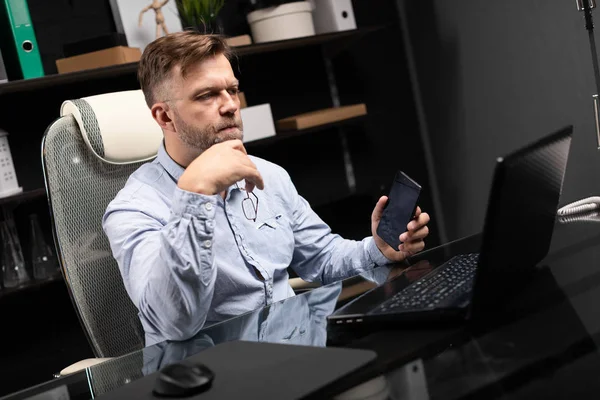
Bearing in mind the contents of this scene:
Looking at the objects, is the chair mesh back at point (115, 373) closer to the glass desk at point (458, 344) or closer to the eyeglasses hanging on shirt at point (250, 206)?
the glass desk at point (458, 344)

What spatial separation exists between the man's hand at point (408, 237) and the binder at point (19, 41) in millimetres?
1537

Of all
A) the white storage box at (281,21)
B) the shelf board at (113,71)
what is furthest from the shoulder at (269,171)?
the white storage box at (281,21)

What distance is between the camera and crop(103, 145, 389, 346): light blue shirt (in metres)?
1.33

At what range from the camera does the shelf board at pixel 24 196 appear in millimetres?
2596

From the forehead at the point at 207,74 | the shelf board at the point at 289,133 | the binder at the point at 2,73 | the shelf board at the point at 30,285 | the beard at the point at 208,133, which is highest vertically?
the binder at the point at 2,73

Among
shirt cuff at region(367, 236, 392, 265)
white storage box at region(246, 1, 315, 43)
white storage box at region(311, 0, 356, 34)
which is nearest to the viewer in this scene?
shirt cuff at region(367, 236, 392, 265)

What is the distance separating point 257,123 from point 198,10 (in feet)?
1.59

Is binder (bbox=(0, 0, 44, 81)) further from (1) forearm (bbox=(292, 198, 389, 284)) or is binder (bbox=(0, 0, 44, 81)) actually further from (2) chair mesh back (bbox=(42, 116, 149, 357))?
(1) forearm (bbox=(292, 198, 389, 284))

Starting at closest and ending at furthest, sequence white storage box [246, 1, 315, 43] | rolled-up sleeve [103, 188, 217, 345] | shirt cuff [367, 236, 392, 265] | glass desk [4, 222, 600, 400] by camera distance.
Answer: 1. glass desk [4, 222, 600, 400]
2. rolled-up sleeve [103, 188, 217, 345]
3. shirt cuff [367, 236, 392, 265]
4. white storage box [246, 1, 315, 43]

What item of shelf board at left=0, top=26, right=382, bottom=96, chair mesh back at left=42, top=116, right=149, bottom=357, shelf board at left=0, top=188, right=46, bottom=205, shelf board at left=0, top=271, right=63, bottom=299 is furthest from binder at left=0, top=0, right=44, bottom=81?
chair mesh back at left=42, top=116, right=149, bottom=357

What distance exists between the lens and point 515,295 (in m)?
1.09

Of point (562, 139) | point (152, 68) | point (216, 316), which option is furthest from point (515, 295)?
point (152, 68)

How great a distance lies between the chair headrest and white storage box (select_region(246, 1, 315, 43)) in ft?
4.53

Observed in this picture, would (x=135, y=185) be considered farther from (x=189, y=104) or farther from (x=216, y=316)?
(x=216, y=316)
